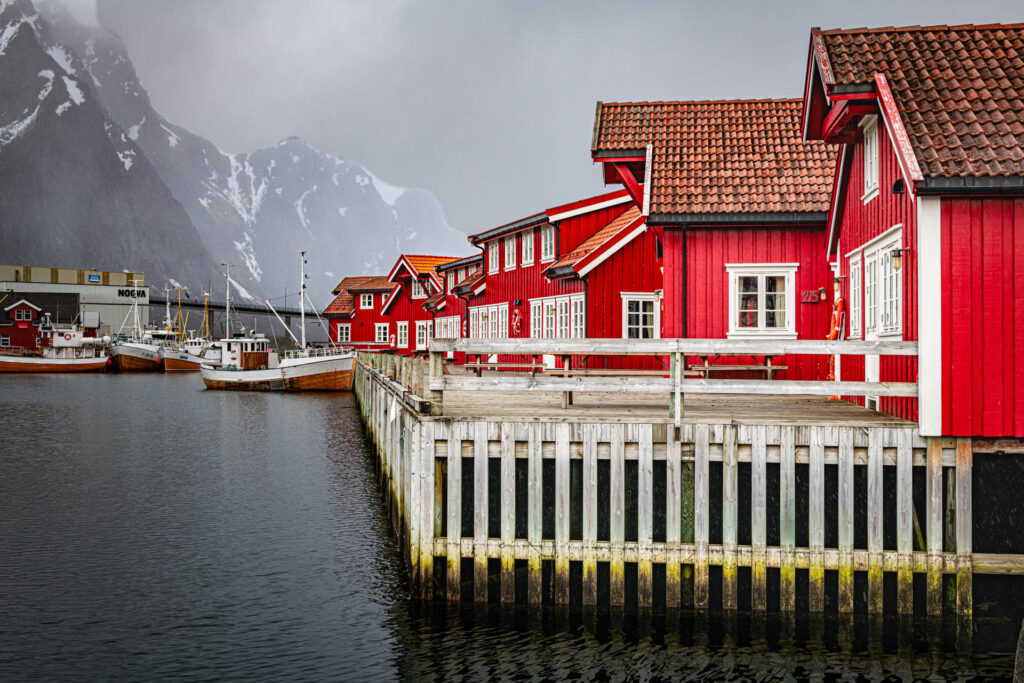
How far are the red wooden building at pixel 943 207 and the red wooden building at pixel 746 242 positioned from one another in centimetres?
419

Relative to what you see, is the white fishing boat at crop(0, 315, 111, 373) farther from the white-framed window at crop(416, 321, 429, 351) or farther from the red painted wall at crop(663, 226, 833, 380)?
the red painted wall at crop(663, 226, 833, 380)

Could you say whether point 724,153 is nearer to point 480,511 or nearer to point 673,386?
point 673,386

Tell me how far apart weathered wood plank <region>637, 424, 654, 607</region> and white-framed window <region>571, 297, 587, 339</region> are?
1688 cm

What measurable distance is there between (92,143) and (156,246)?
24056 millimetres

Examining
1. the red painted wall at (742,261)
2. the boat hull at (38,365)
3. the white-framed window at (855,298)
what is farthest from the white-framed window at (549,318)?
the boat hull at (38,365)

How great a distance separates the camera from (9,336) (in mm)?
103562

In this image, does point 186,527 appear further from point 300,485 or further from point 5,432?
point 5,432

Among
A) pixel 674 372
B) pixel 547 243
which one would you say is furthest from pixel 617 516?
pixel 547 243

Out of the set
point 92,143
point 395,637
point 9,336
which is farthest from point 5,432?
point 92,143

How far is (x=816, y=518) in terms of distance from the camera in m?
9.97

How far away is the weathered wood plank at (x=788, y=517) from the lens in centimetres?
1002

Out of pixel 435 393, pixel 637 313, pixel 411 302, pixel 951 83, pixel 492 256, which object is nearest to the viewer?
pixel 435 393

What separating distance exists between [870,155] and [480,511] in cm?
835

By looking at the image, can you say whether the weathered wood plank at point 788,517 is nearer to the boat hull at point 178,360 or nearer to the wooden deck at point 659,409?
the wooden deck at point 659,409
